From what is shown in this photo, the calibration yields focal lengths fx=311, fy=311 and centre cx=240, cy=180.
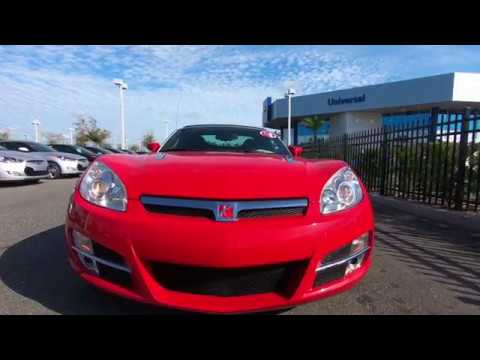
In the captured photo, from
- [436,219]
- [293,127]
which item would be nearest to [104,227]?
[436,219]

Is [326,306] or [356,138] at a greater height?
[356,138]

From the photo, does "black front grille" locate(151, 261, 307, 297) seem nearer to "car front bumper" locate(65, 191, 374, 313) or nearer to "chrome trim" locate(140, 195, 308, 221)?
"car front bumper" locate(65, 191, 374, 313)

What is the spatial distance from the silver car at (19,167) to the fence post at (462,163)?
968 cm

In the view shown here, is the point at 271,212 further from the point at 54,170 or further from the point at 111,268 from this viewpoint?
the point at 54,170

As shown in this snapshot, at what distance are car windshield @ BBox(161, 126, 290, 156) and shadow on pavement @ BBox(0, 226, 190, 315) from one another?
1.37 meters

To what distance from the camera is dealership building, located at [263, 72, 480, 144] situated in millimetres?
22641

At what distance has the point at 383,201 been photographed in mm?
6473

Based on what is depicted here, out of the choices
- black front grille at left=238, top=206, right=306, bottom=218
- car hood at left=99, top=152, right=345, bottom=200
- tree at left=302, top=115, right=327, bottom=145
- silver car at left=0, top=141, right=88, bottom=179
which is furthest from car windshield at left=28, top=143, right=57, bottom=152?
tree at left=302, top=115, right=327, bottom=145

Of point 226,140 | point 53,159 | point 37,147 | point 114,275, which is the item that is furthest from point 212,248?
point 37,147

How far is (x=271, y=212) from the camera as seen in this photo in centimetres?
168

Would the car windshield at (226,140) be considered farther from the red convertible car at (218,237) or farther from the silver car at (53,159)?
the silver car at (53,159)

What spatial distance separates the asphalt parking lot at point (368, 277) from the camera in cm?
202
